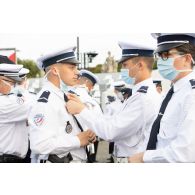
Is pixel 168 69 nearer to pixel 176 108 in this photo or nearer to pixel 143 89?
pixel 176 108

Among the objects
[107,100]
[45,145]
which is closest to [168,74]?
[45,145]

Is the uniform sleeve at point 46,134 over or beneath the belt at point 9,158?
over

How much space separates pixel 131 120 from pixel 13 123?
1654 millimetres

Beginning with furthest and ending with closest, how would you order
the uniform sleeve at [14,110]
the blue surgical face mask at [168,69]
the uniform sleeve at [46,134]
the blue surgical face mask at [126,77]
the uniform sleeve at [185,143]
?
1. the uniform sleeve at [14,110]
2. the blue surgical face mask at [126,77]
3. the uniform sleeve at [46,134]
4. the blue surgical face mask at [168,69]
5. the uniform sleeve at [185,143]

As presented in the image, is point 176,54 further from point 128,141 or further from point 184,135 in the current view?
point 128,141

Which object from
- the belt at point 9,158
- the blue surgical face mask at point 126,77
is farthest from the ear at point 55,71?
the belt at point 9,158

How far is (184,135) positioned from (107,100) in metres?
9.39

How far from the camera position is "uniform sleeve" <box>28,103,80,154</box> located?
3330mm

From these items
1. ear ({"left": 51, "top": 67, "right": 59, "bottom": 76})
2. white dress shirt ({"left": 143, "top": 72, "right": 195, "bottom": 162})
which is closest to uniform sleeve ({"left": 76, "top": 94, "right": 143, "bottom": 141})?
ear ({"left": 51, "top": 67, "right": 59, "bottom": 76})

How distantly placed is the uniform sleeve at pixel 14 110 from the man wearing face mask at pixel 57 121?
785 mm

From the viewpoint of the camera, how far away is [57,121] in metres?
3.46

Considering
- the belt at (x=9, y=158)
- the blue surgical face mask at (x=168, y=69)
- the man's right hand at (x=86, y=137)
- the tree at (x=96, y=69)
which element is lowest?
the belt at (x=9, y=158)

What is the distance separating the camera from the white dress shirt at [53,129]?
334cm

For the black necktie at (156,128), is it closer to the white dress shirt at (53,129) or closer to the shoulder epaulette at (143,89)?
the shoulder epaulette at (143,89)
